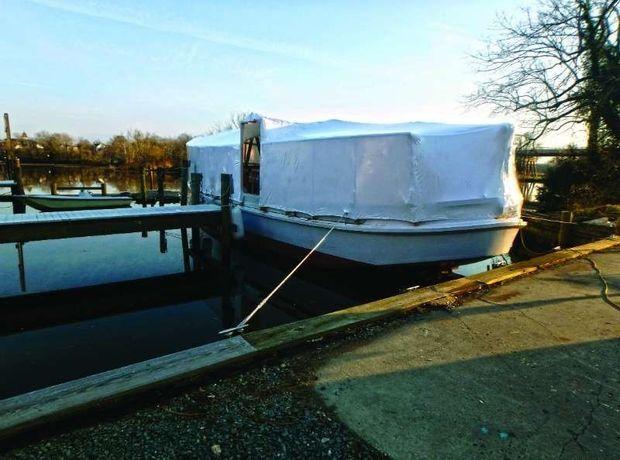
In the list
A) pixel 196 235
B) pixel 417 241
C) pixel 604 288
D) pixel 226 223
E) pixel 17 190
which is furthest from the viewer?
pixel 17 190

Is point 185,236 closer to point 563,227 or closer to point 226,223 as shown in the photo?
point 226,223

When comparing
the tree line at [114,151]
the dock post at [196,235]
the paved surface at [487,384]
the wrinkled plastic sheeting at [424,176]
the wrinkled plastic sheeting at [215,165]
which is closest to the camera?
the paved surface at [487,384]

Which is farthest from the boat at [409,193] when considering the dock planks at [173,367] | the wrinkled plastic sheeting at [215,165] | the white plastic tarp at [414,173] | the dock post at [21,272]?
the dock post at [21,272]

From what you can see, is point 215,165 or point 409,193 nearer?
point 409,193

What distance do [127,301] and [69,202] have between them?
11.3 m

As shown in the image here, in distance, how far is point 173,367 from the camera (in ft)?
10.0

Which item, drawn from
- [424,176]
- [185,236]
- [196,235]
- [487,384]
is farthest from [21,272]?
[487,384]

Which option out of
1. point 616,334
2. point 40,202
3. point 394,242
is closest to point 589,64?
point 394,242

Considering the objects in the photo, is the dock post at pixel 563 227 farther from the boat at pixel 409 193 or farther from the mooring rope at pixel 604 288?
the mooring rope at pixel 604 288

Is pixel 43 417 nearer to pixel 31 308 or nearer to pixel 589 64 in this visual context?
pixel 31 308

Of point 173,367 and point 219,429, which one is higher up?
point 173,367

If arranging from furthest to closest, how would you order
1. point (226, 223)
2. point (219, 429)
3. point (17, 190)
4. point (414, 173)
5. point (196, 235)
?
point (17, 190) < point (196, 235) < point (226, 223) < point (414, 173) < point (219, 429)

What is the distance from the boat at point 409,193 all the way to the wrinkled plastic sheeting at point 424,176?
19 millimetres

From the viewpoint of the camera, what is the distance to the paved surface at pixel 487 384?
2.44 metres
